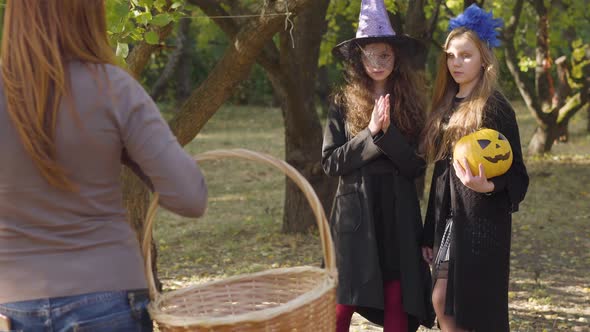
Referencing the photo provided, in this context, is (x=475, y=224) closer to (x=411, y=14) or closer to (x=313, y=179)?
(x=313, y=179)

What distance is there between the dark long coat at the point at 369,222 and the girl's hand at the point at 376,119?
0.04 meters

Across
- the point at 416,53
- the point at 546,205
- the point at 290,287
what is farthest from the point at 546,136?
the point at 290,287

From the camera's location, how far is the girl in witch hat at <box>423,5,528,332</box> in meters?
3.52

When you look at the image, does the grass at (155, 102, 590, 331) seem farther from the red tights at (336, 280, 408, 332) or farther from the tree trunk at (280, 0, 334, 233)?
the red tights at (336, 280, 408, 332)

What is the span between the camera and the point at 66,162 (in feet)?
6.40

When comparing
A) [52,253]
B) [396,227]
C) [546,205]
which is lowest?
[546,205]

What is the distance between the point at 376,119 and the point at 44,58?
193 cm

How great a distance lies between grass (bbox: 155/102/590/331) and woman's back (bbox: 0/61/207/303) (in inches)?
132

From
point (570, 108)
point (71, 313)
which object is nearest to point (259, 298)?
point (71, 313)

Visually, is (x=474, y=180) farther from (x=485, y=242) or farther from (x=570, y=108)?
(x=570, y=108)

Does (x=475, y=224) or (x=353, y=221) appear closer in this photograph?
(x=475, y=224)

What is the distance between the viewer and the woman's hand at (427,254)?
377 centimetres

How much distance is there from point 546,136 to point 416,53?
892 centimetres

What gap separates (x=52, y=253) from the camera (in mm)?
1968
